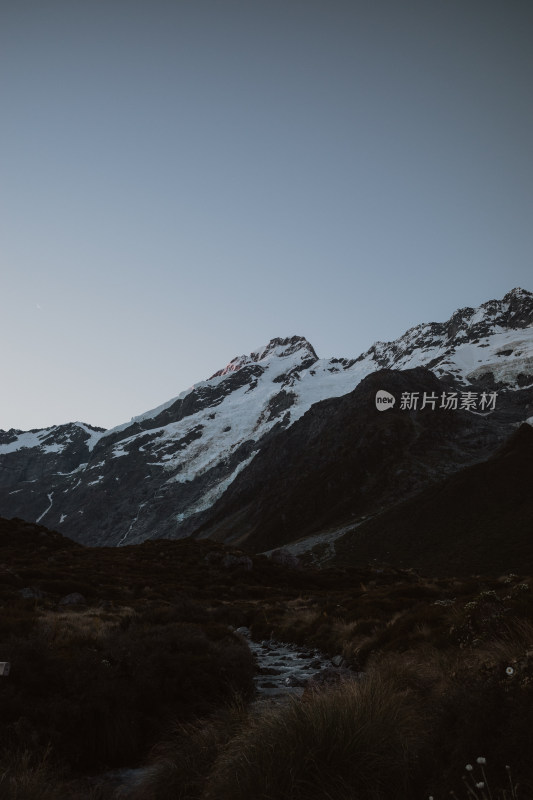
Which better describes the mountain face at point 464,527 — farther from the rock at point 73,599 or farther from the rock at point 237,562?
the rock at point 73,599

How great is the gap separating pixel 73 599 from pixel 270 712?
80.9 ft

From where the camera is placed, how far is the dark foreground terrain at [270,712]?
452cm

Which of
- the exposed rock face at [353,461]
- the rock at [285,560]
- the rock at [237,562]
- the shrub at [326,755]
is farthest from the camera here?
the exposed rock face at [353,461]

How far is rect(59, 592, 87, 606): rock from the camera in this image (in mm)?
25809

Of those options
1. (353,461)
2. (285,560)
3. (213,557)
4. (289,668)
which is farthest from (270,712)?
(353,461)

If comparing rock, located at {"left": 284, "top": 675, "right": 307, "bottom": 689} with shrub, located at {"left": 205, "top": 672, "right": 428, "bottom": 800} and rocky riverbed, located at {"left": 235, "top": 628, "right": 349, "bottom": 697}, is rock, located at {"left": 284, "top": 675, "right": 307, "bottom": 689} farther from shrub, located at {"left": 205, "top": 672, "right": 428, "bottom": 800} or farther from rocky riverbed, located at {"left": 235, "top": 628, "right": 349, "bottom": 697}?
shrub, located at {"left": 205, "top": 672, "right": 428, "bottom": 800}

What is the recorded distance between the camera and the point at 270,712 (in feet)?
19.2

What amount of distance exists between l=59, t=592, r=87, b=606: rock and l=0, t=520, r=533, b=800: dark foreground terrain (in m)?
8.51

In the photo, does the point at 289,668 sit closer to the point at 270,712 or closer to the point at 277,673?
the point at 277,673

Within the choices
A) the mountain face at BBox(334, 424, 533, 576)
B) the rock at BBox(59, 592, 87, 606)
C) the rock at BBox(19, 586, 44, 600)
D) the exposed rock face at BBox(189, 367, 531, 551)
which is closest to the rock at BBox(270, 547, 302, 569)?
the mountain face at BBox(334, 424, 533, 576)

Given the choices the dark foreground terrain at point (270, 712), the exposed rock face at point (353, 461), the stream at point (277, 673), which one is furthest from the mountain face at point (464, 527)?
the dark foreground terrain at point (270, 712)

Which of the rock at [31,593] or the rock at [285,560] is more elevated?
the rock at [31,593]

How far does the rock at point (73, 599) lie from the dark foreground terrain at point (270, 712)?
8.51 meters

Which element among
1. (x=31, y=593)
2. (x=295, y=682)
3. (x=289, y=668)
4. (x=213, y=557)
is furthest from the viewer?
(x=213, y=557)
